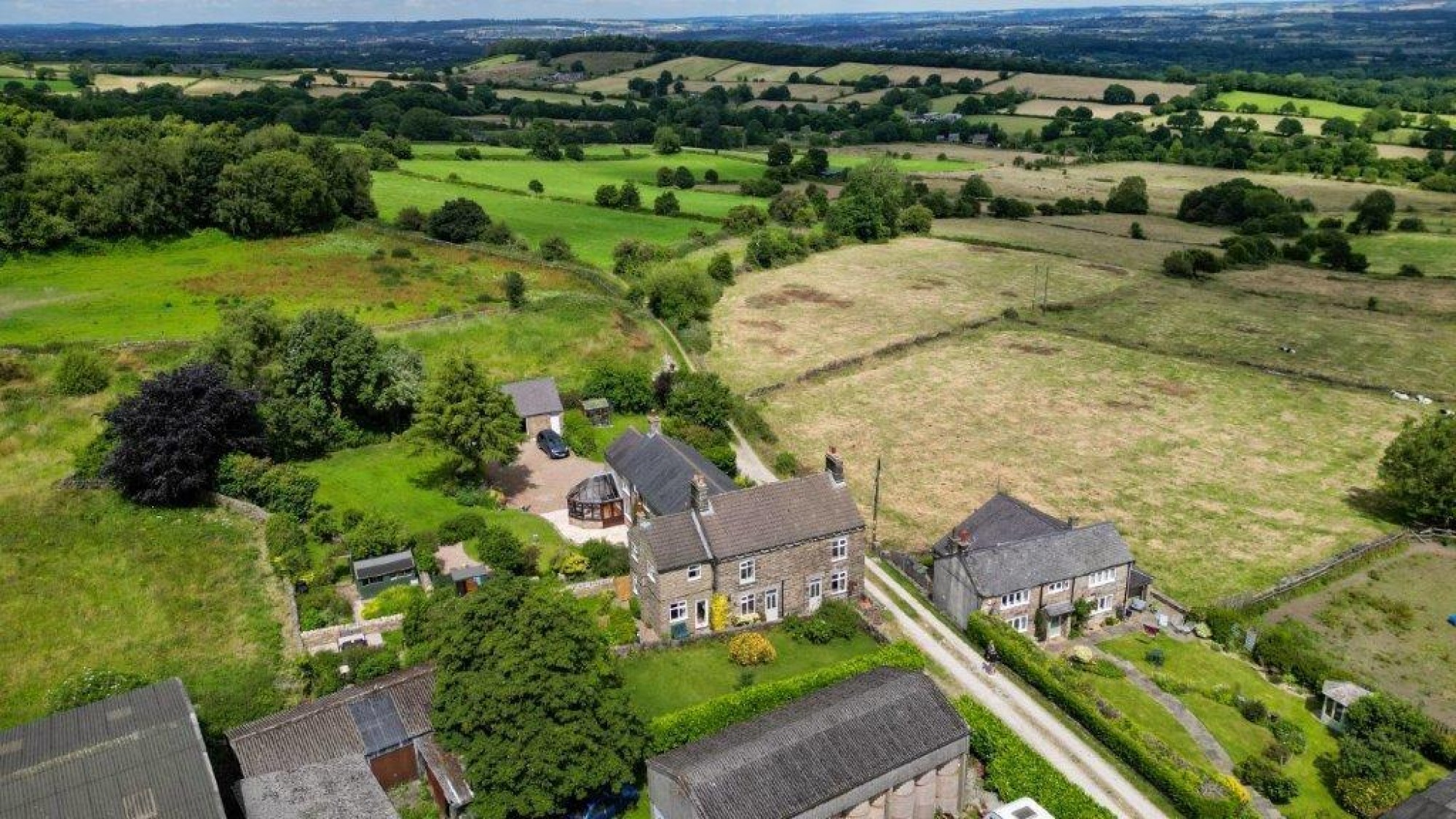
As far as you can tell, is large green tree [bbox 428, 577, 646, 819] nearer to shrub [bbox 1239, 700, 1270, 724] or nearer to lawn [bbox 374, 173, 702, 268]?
shrub [bbox 1239, 700, 1270, 724]

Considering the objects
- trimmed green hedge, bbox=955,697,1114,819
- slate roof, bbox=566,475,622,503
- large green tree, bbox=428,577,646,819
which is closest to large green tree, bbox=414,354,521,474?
slate roof, bbox=566,475,622,503

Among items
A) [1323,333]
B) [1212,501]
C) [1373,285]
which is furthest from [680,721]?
[1373,285]

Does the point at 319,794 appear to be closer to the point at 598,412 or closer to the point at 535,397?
the point at 535,397

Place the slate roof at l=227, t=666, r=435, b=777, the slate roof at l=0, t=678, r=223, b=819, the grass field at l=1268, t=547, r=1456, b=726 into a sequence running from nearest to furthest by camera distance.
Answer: the slate roof at l=0, t=678, r=223, b=819, the slate roof at l=227, t=666, r=435, b=777, the grass field at l=1268, t=547, r=1456, b=726

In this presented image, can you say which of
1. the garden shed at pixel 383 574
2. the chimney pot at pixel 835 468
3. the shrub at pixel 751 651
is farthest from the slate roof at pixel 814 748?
the garden shed at pixel 383 574

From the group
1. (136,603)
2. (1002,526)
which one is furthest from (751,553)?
(136,603)

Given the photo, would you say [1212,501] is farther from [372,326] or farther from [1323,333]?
[372,326]

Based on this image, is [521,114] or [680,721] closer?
[680,721]
